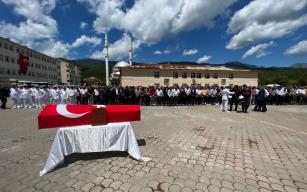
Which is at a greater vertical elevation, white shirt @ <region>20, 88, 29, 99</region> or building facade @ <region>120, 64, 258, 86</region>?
building facade @ <region>120, 64, 258, 86</region>

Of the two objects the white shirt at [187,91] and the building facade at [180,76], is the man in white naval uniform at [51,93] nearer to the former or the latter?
the white shirt at [187,91]

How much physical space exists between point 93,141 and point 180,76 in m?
46.7

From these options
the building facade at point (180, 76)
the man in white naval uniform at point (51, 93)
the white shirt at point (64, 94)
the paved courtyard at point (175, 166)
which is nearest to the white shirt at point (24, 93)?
the man in white naval uniform at point (51, 93)

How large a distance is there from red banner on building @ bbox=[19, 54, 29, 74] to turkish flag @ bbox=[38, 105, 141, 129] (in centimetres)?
6770

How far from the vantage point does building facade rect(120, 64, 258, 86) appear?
46844 mm

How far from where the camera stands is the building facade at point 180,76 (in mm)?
46844

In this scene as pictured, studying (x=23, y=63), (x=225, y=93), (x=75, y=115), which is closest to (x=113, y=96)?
(x=225, y=93)

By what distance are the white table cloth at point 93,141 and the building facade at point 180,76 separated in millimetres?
41197

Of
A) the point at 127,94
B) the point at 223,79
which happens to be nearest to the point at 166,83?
the point at 223,79

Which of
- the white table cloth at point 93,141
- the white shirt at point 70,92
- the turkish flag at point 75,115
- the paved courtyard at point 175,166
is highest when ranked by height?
the white shirt at point 70,92

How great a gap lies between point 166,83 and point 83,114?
45.3 m

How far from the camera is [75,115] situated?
16.1ft

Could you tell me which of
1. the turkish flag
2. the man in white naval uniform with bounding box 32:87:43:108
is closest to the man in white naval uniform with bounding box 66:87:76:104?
the man in white naval uniform with bounding box 32:87:43:108

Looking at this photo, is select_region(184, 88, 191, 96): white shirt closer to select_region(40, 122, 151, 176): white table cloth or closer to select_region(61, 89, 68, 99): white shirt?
select_region(61, 89, 68, 99): white shirt
